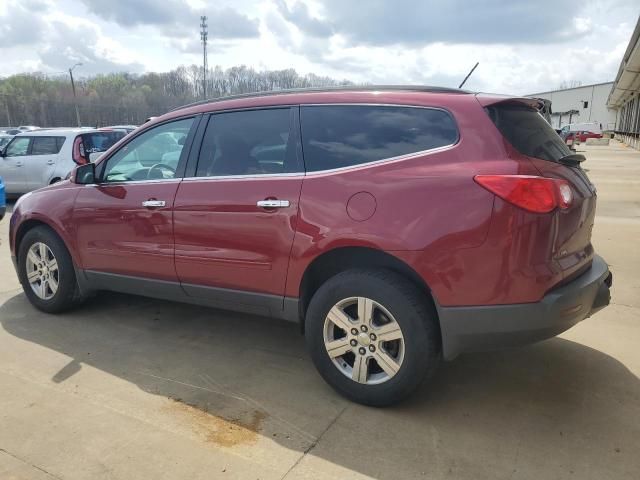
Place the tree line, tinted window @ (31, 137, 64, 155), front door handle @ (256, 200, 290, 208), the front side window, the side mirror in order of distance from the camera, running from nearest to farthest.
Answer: front door handle @ (256, 200, 290, 208) → the side mirror → tinted window @ (31, 137, 64, 155) → the front side window → the tree line

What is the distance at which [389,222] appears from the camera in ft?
9.20

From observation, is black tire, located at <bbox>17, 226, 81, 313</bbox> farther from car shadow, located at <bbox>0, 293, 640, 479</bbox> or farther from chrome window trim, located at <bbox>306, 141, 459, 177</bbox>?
chrome window trim, located at <bbox>306, 141, 459, 177</bbox>

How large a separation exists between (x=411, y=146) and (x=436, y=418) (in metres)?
1.53

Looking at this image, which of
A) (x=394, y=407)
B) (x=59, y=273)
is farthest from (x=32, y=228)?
(x=394, y=407)

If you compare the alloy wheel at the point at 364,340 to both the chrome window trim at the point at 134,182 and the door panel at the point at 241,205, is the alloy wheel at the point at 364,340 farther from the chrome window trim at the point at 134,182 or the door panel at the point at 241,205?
the chrome window trim at the point at 134,182

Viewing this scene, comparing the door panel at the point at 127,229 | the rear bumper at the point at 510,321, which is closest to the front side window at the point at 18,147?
the door panel at the point at 127,229

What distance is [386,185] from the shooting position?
9.32 ft

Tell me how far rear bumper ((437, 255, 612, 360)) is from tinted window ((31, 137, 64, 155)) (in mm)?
10583

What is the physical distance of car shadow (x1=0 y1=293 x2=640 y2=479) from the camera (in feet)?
8.54

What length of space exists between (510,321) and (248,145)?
1981 mm

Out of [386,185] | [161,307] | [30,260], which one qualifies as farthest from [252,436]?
[30,260]

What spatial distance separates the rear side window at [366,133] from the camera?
289 cm

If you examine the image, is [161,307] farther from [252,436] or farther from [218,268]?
[252,436]

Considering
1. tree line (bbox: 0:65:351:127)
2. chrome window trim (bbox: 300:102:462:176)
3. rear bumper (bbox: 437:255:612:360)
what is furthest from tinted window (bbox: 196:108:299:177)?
tree line (bbox: 0:65:351:127)
